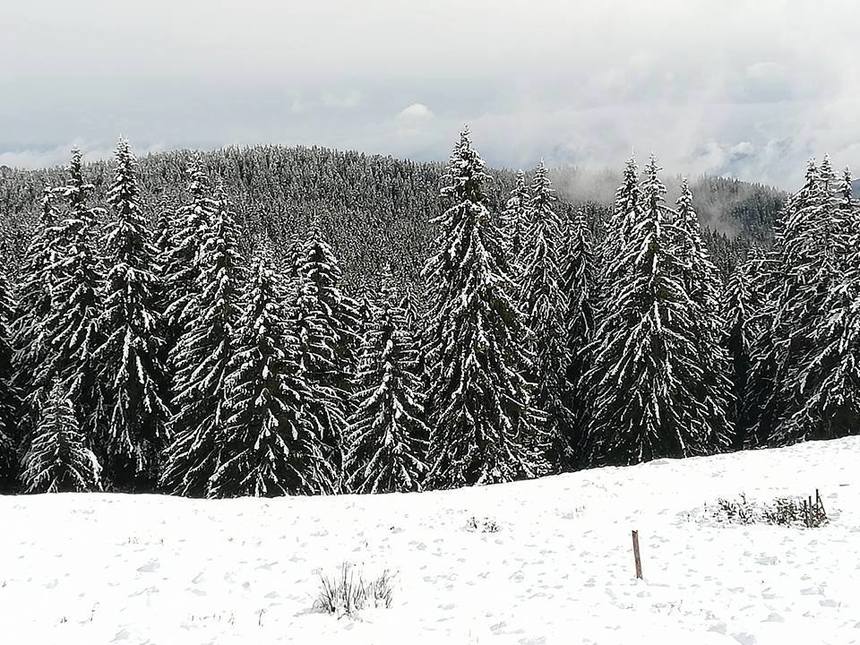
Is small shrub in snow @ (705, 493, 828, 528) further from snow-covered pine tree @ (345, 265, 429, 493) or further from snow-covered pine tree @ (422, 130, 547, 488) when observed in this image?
snow-covered pine tree @ (345, 265, 429, 493)

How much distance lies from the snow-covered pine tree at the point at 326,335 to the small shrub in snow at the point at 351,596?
16.1 m

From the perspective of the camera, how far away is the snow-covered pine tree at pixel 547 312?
33.0 meters

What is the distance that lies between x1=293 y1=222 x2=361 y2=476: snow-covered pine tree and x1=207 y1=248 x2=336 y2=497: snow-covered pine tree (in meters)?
1.64

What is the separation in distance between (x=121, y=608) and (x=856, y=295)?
31.4m

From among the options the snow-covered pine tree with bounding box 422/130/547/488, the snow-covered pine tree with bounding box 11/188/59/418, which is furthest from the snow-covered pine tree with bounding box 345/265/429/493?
the snow-covered pine tree with bounding box 11/188/59/418

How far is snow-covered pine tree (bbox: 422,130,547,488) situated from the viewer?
81.4ft

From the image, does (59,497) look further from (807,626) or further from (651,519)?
(807,626)

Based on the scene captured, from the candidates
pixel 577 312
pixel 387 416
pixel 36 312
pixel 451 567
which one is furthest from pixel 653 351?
pixel 36 312

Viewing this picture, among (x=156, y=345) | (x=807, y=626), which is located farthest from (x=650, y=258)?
(x=156, y=345)

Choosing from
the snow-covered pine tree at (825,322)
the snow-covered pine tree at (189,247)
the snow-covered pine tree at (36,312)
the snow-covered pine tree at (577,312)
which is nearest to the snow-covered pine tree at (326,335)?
the snow-covered pine tree at (189,247)

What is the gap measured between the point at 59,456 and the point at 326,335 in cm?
1239

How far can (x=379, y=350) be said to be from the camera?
26.8 metres

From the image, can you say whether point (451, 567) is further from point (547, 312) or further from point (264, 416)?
point (547, 312)

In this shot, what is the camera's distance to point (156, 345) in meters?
28.9
